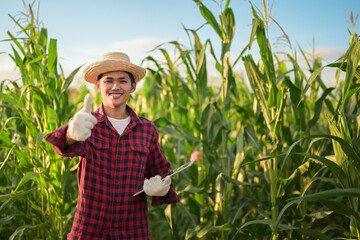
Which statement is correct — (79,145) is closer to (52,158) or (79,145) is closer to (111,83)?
(111,83)

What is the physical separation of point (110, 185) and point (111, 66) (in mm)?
534

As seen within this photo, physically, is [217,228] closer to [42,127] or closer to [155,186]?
[155,186]

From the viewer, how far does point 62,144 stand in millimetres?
1409

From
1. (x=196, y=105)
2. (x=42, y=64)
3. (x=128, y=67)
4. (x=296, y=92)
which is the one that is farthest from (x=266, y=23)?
(x=42, y=64)

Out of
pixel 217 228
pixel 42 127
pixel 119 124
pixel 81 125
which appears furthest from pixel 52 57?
pixel 217 228

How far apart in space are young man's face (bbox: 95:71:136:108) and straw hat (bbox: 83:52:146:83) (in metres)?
0.03

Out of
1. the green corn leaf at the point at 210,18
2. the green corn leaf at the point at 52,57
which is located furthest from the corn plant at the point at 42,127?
the green corn leaf at the point at 210,18

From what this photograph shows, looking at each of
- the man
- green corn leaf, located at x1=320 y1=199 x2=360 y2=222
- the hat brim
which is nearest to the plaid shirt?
the man

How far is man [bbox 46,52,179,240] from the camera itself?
5.03 feet

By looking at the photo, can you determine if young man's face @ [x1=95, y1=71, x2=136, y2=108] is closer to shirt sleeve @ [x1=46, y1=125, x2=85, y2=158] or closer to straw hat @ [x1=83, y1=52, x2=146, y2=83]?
straw hat @ [x1=83, y1=52, x2=146, y2=83]

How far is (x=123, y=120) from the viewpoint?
65.1 inches

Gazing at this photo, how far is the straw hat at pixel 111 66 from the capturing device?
62.4 inches

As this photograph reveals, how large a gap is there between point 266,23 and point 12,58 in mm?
1689

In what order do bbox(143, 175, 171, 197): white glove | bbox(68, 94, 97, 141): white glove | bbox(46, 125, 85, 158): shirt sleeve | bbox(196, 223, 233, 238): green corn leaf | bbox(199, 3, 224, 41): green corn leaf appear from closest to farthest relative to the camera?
bbox(68, 94, 97, 141): white glove < bbox(46, 125, 85, 158): shirt sleeve < bbox(143, 175, 171, 197): white glove < bbox(196, 223, 233, 238): green corn leaf < bbox(199, 3, 224, 41): green corn leaf
